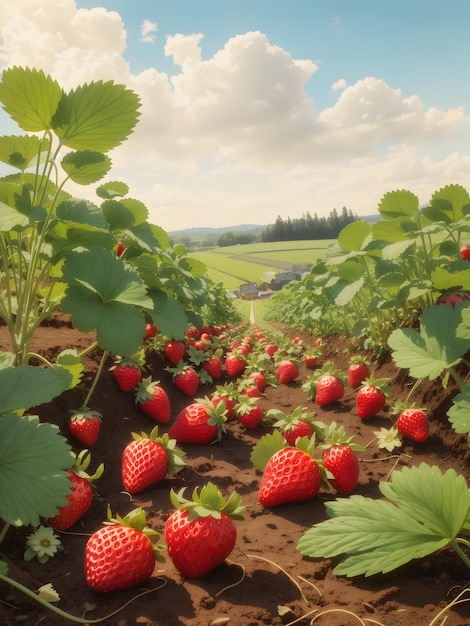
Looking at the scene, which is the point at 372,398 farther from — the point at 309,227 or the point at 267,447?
the point at 309,227

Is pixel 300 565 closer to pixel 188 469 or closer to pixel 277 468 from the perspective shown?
pixel 277 468

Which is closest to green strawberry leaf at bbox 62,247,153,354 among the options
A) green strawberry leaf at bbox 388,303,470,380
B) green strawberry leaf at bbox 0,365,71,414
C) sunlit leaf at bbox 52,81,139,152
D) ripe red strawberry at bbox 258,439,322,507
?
sunlit leaf at bbox 52,81,139,152

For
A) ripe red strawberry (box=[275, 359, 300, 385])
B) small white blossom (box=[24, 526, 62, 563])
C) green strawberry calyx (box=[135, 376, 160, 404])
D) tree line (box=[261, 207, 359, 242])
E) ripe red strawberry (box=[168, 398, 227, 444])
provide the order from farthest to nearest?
tree line (box=[261, 207, 359, 242]) → ripe red strawberry (box=[275, 359, 300, 385]) → green strawberry calyx (box=[135, 376, 160, 404]) → ripe red strawberry (box=[168, 398, 227, 444]) → small white blossom (box=[24, 526, 62, 563])

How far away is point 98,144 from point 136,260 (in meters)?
0.80

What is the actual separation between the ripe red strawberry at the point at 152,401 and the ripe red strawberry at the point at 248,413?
49cm

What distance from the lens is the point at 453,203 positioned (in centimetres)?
345

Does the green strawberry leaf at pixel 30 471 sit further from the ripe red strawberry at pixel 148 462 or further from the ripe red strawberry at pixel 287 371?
the ripe red strawberry at pixel 287 371

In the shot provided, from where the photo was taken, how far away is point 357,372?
386 centimetres

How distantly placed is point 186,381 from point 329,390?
1.20 metres

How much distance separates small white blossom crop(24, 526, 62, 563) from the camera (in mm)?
1577

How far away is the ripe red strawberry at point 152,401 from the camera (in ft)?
10.3

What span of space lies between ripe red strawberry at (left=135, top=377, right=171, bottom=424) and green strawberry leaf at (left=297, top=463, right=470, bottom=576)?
190 cm

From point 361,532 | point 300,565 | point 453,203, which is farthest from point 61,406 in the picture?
point 453,203

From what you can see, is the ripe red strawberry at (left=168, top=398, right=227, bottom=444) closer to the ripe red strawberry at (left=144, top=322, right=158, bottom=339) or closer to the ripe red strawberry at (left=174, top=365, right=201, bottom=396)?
the ripe red strawberry at (left=174, top=365, right=201, bottom=396)
